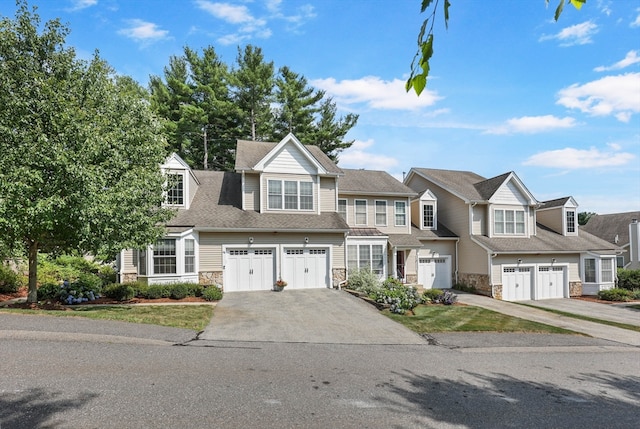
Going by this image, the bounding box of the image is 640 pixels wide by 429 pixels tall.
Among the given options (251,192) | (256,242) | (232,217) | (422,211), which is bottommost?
(256,242)

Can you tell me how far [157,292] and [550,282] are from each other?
75.9 ft

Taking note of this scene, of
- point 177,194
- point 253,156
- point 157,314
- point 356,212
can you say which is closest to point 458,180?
point 356,212

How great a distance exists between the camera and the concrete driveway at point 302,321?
1048cm

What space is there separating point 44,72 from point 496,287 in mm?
23778

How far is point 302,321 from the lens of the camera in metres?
12.6

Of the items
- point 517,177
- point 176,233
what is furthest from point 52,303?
point 517,177

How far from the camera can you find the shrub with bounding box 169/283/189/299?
16.2 m

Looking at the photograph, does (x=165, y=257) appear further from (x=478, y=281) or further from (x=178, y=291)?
(x=478, y=281)

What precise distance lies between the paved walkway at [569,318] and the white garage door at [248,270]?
10693 mm

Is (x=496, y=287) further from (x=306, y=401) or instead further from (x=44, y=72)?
(x=44, y=72)

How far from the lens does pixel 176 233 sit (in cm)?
1745

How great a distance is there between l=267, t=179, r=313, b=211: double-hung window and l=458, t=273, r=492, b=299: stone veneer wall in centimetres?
1136

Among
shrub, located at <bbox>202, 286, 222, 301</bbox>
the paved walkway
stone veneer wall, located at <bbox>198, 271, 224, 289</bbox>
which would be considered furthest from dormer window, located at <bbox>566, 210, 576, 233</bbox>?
shrub, located at <bbox>202, 286, 222, 301</bbox>

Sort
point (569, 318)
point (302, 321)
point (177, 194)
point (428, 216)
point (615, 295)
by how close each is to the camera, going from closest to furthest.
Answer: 1. point (302, 321)
2. point (569, 318)
3. point (177, 194)
4. point (615, 295)
5. point (428, 216)
